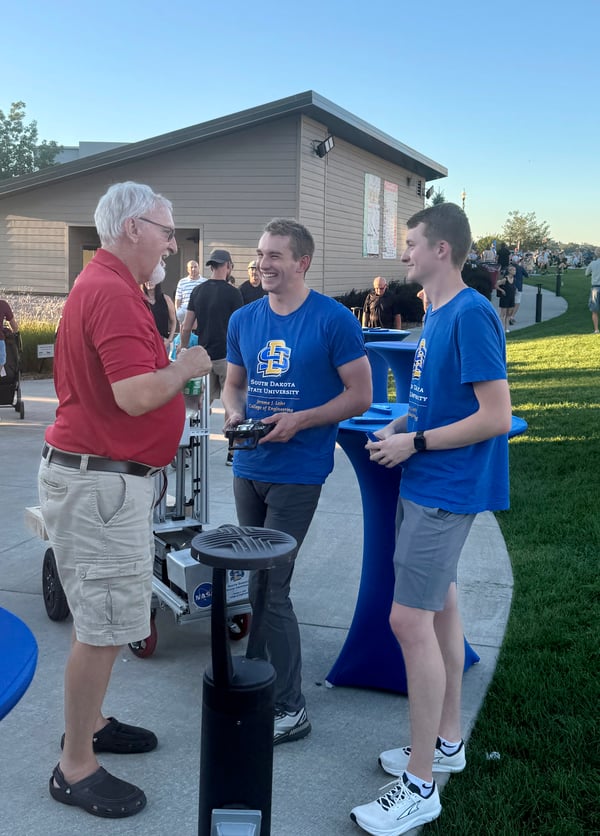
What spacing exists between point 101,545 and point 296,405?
101cm

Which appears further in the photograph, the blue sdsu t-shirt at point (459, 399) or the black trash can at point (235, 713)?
the blue sdsu t-shirt at point (459, 399)

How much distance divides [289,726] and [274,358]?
146 centimetres

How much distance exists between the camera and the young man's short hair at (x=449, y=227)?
278 centimetres

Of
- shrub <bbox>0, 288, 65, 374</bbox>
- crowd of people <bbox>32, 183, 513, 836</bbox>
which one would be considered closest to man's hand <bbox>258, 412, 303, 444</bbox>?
crowd of people <bbox>32, 183, 513, 836</bbox>

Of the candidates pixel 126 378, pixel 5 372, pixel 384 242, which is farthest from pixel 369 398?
pixel 384 242

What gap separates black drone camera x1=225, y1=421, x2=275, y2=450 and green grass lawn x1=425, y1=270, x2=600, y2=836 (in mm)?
1439

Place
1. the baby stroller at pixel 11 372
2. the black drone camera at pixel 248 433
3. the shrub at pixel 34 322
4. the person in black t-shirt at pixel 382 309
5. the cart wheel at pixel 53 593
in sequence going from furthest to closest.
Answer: the shrub at pixel 34 322 → the person in black t-shirt at pixel 382 309 → the baby stroller at pixel 11 372 → the cart wheel at pixel 53 593 → the black drone camera at pixel 248 433

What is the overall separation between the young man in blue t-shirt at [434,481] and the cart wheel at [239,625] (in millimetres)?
1520

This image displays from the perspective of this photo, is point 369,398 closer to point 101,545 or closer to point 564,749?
point 101,545

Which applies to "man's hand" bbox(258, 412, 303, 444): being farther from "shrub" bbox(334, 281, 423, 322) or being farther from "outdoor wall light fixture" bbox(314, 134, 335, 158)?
"shrub" bbox(334, 281, 423, 322)

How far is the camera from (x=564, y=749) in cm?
323

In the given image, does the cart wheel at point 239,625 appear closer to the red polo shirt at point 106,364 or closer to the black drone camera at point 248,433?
the black drone camera at point 248,433

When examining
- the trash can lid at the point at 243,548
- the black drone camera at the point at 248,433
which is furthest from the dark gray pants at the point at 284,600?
the trash can lid at the point at 243,548

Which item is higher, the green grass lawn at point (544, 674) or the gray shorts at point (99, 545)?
the gray shorts at point (99, 545)
